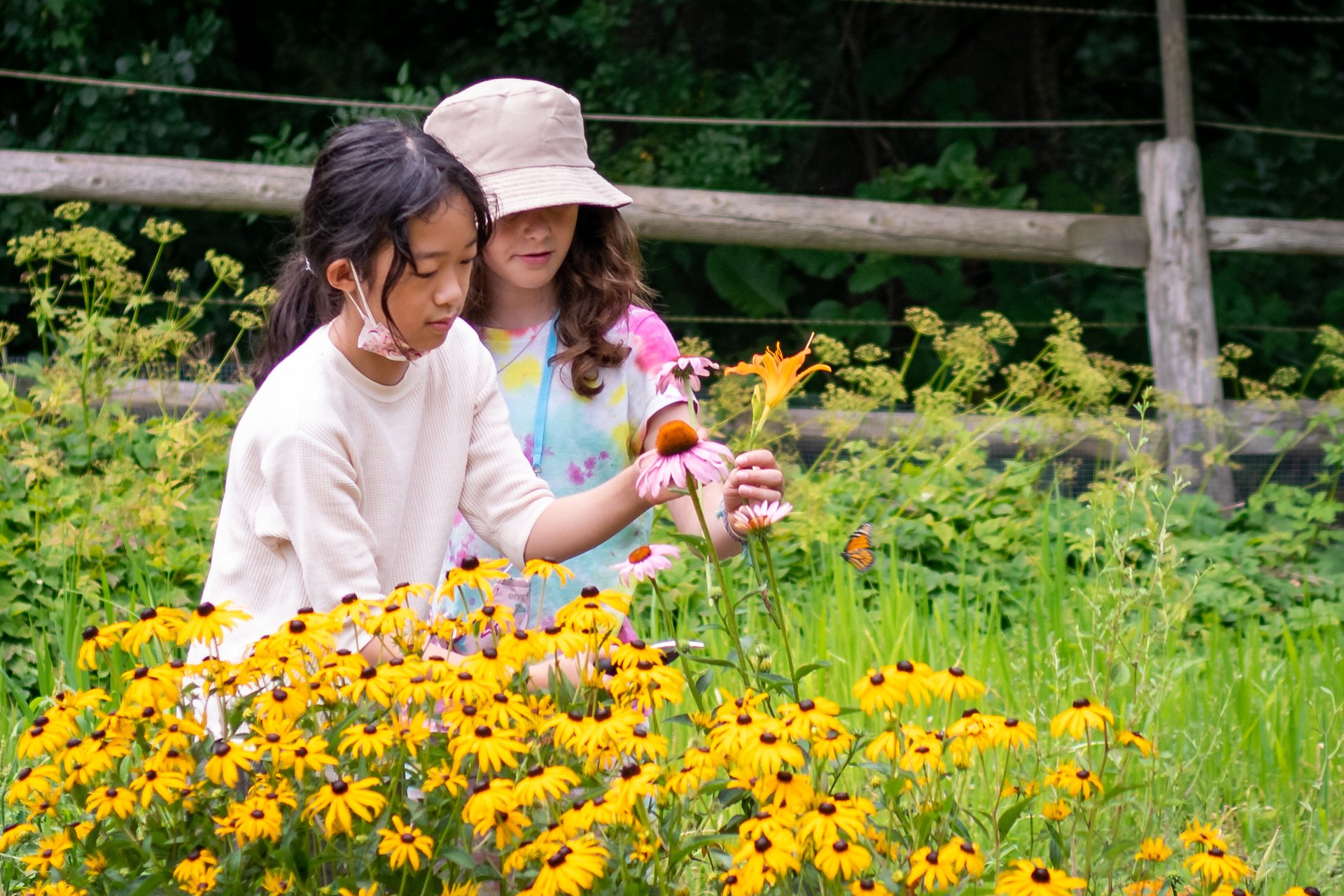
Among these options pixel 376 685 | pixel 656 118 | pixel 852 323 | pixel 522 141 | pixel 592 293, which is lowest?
pixel 376 685

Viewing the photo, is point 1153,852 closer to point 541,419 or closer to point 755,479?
point 755,479

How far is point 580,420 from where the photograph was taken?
2.12 meters

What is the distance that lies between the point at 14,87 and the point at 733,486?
5.89m

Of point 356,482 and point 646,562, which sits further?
point 356,482

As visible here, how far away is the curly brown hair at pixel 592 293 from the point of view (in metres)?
2.11

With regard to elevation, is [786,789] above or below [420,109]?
below

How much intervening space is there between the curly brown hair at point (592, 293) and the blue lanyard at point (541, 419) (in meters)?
0.02

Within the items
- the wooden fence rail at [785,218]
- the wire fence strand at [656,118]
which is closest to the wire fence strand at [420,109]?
the wire fence strand at [656,118]

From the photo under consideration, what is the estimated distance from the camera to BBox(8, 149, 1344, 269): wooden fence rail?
4590mm

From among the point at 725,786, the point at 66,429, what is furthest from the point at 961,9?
the point at 725,786

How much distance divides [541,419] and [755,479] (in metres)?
0.73

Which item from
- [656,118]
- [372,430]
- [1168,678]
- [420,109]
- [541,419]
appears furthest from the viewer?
[420,109]

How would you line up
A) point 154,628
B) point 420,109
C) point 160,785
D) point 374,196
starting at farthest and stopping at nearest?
point 420,109
point 374,196
point 154,628
point 160,785

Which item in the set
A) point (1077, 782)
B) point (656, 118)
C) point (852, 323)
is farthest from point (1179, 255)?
point (1077, 782)
